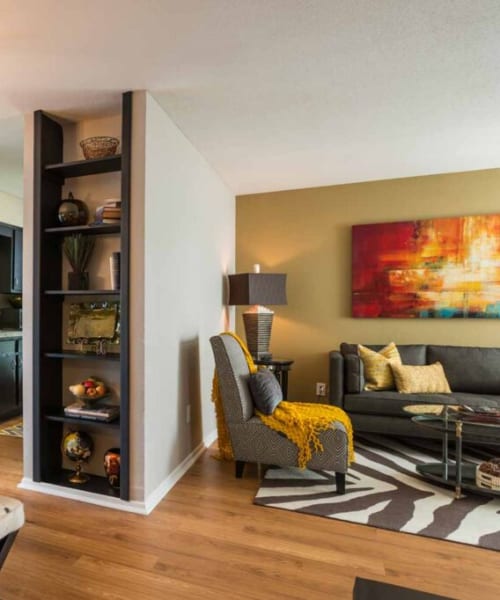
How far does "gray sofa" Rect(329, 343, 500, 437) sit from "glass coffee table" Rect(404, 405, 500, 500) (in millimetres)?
280

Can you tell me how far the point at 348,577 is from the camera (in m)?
1.49

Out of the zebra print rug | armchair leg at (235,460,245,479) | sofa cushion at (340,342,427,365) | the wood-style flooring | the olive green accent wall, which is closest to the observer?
the wood-style flooring

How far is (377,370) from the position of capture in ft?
9.75

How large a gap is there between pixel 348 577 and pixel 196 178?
2691 millimetres

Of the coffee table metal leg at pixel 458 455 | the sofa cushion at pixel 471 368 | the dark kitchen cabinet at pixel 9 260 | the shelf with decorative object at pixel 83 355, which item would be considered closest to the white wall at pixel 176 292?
the shelf with decorative object at pixel 83 355

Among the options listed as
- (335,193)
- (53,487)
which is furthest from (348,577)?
(335,193)

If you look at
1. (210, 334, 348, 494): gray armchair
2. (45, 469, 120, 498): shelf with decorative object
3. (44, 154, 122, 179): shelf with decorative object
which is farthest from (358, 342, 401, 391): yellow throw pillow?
(44, 154, 122, 179): shelf with decorative object

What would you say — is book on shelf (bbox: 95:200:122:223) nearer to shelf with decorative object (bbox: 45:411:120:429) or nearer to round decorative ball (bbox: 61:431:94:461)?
shelf with decorative object (bbox: 45:411:120:429)

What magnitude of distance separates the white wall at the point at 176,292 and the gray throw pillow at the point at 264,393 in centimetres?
55

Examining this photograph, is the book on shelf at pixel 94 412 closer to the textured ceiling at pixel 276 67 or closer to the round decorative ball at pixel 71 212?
the round decorative ball at pixel 71 212

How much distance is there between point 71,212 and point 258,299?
1673 mm

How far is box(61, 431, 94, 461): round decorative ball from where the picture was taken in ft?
7.18

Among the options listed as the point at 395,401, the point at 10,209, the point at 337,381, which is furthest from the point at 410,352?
the point at 10,209

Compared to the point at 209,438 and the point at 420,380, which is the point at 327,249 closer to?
the point at 420,380
